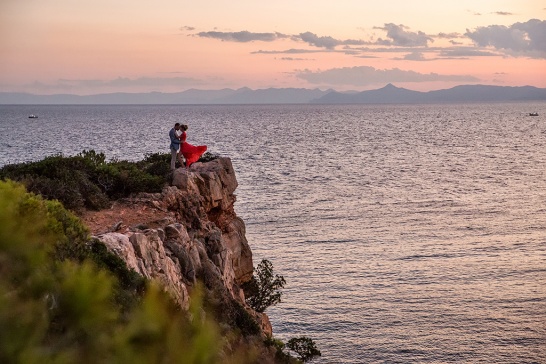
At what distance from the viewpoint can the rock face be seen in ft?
49.7

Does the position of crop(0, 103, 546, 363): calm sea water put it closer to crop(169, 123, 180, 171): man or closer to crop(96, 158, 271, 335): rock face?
crop(96, 158, 271, 335): rock face

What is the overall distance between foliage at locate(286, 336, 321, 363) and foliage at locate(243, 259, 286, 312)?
7.53 feet

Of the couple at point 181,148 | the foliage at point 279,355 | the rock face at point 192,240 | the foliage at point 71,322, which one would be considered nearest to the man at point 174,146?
the couple at point 181,148

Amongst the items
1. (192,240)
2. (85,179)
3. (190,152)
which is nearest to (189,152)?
(190,152)

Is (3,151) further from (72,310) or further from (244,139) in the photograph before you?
(72,310)

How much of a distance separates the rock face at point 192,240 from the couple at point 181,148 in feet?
1.49

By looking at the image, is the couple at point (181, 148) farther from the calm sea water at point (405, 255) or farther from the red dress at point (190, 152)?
the calm sea water at point (405, 255)

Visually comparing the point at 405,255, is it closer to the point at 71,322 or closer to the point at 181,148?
the point at 181,148

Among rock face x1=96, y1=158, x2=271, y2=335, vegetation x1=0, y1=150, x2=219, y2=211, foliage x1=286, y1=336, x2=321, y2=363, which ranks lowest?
foliage x1=286, y1=336, x2=321, y2=363

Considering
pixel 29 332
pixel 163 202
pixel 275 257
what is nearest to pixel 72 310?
pixel 29 332

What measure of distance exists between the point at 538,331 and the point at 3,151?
84330 millimetres

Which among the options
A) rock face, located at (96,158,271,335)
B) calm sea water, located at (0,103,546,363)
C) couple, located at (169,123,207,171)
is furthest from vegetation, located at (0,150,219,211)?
calm sea water, located at (0,103,546,363)

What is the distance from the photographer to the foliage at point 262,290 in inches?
1148

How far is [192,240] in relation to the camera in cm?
1891
